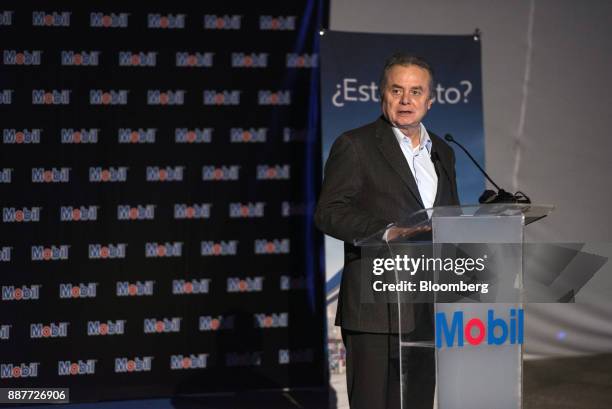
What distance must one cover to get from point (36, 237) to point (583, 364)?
12.3ft

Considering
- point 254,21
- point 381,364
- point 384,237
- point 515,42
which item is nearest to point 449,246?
point 384,237

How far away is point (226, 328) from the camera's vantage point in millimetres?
5039

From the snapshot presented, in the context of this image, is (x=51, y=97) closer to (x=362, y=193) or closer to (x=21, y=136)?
(x=21, y=136)

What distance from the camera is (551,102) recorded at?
5.66m

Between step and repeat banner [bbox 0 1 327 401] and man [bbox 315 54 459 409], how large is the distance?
2787mm

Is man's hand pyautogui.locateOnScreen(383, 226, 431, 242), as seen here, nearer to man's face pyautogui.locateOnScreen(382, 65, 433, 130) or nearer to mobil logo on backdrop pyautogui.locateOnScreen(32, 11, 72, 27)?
man's face pyautogui.locateOnScreen(382, 65, 433, 130)

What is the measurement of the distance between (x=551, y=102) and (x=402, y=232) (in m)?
4.22

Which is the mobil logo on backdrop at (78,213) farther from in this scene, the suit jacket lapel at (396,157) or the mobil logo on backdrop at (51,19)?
the suit jacket lapel at (396,157)

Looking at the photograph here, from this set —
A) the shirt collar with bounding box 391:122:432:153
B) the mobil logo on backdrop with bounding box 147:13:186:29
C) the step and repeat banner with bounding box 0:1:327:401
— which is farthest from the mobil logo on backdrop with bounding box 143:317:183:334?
the shirt collar with bounding box 391:122:432:153

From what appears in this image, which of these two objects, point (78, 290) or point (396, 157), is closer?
point (396, 157)

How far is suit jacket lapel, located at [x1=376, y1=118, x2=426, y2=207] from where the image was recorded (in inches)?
86.5

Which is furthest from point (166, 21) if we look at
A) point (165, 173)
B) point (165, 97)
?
point (165, 173)

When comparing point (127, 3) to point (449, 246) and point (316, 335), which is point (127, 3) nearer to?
point (316, 335)

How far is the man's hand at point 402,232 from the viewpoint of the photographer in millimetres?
1832
